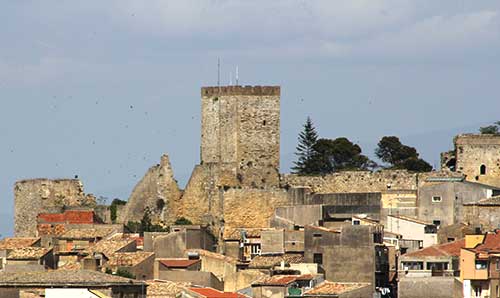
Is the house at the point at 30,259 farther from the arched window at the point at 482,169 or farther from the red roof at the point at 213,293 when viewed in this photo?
the arched window at the point at 482,169

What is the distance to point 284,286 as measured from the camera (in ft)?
213

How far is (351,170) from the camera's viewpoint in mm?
83188

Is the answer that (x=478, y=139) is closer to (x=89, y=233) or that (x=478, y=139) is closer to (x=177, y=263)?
(x=89, y=233)

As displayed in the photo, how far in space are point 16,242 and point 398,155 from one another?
59.2 feet

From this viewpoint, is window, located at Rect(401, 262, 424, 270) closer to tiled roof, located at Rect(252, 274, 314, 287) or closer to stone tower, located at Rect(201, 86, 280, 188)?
tiled roof, located at Rect(252, 274, 314, 287)

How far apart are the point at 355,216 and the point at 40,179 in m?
12.2

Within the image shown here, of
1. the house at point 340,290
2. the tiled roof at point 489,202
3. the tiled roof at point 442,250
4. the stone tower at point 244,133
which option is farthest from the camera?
the stone tower at point 244,133

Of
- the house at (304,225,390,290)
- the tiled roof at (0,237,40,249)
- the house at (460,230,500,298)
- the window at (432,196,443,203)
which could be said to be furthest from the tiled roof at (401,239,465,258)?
the tiled roof at (0,237,40,249)

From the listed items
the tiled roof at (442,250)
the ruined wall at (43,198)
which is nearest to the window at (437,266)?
the tiled roof at (442,250)

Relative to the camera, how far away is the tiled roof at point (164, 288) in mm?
63031

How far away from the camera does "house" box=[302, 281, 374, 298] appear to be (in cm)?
6350

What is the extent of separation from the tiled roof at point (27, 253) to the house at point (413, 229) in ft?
32.9

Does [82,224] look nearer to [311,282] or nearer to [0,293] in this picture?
[311,282]

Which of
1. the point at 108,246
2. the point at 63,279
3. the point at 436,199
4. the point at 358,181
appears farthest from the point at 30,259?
the point at 63,279
